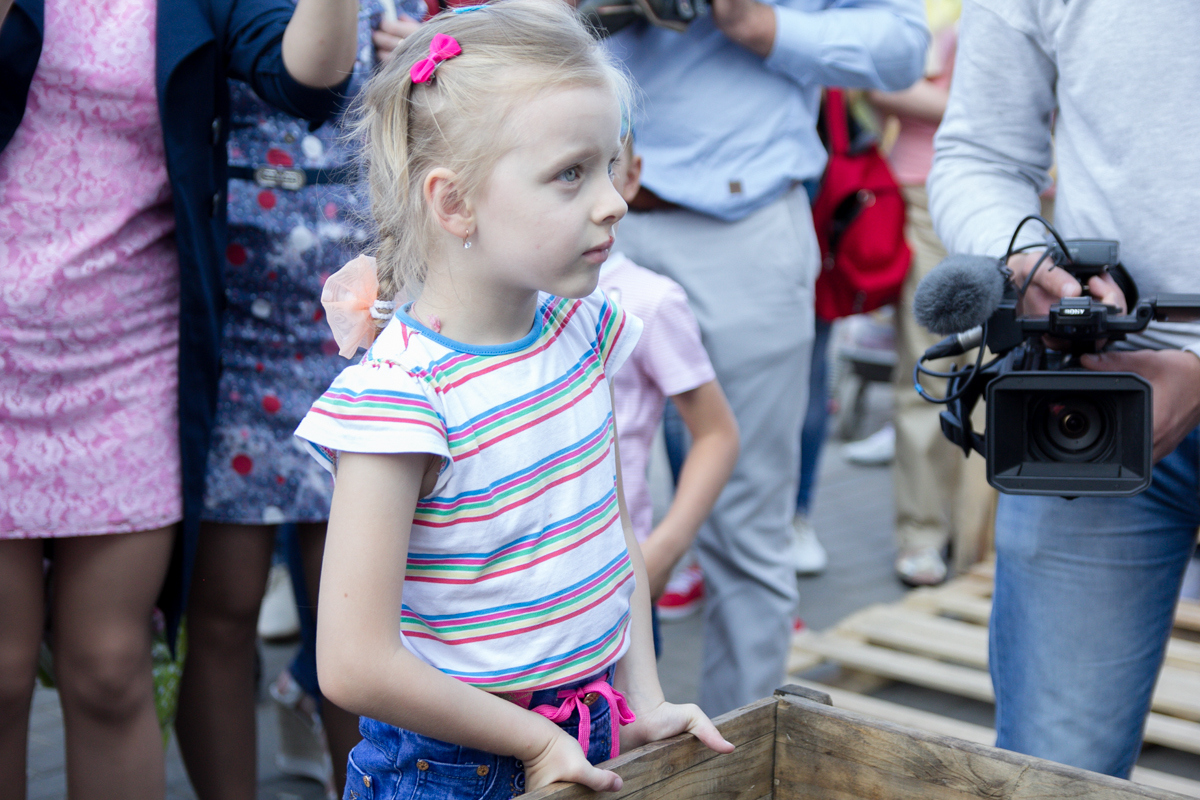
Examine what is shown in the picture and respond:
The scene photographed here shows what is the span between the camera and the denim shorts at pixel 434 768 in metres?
1.26

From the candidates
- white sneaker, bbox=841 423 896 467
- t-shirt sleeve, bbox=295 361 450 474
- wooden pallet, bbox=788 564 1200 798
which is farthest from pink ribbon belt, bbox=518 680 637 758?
white sneaker, bbox=841 423 896 467

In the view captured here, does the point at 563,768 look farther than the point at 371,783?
No

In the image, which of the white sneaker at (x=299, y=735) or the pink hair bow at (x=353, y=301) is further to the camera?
the white sneaker at (x=299, y=735)

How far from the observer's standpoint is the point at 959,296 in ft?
4.75

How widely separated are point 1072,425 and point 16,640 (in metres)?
1.54

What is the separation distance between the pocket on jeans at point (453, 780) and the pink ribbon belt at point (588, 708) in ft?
0.29

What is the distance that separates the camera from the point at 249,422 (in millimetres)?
2037

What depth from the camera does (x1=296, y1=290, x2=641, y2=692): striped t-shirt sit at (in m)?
1.17

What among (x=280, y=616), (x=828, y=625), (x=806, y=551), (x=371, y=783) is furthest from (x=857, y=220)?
(x=371, y=783)

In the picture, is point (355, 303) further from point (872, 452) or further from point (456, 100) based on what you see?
point (872, 452)

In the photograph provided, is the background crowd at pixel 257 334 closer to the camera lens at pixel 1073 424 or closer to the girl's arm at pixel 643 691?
the camera lens at pixel 1073 424

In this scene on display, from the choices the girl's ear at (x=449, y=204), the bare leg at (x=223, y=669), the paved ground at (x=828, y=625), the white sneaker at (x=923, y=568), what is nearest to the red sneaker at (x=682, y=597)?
the paved ground at (x=828, y=625)

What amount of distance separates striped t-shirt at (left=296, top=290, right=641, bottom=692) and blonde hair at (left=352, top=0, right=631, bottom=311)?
0.38 ft

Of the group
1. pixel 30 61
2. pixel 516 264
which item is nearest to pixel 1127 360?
pixel 516 264
